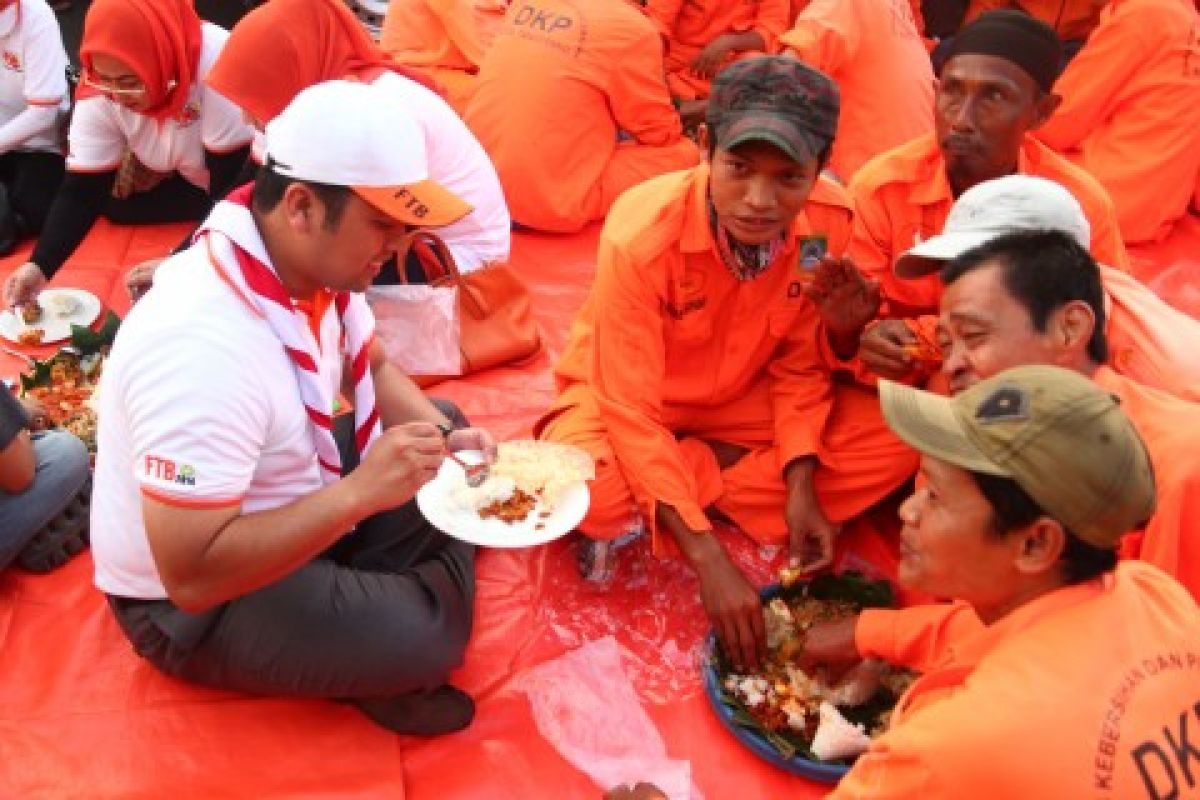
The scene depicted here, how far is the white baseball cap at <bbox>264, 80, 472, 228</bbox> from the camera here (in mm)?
1723

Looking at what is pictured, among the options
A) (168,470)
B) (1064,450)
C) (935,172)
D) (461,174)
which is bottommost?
(461,174)

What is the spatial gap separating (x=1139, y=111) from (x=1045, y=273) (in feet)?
7.93

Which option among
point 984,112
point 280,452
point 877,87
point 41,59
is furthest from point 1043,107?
point 41,59

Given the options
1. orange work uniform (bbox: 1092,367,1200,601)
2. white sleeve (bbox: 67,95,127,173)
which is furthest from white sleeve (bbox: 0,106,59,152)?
orange work uniform (bbox: 1092,367,1200,601)

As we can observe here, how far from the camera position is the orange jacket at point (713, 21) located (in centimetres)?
448

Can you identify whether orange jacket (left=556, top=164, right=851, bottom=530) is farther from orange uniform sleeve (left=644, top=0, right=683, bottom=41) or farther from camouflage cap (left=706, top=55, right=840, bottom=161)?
orange uniform sleeve (left=644, top=0, right=683, bottom=41)

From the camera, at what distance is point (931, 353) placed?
7.95ft

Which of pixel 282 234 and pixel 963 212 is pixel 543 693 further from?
pixel 963 212

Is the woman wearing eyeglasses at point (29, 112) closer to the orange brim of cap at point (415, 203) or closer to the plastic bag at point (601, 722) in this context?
the orange brim of cap at point (415, 203)

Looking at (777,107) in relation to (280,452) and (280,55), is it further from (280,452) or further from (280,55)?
(280,55)

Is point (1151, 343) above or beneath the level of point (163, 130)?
above

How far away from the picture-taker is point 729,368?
2.59 metres

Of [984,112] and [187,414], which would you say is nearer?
[187,414]

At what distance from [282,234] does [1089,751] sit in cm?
142
